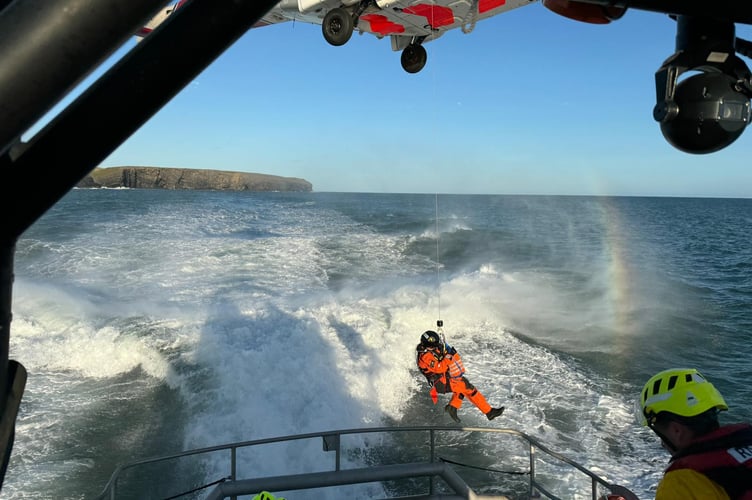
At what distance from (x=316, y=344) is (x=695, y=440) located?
10.6 meters

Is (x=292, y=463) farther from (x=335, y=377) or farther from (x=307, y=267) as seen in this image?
(x=307, y=267)

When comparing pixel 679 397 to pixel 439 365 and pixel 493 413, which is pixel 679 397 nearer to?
pixel 439 365

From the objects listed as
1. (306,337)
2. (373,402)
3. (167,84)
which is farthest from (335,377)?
(167,84)

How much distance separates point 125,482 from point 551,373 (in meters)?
7.80

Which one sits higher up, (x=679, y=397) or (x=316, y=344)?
(x=679, y=397)

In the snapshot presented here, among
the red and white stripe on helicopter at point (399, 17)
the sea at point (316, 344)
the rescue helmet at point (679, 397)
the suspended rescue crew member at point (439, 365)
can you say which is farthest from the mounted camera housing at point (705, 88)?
the suspended rescue crew member at point (439, 365)

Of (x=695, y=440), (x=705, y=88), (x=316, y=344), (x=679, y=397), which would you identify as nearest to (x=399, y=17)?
(x=705, y=88)

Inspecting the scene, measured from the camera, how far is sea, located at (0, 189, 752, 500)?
7633mm

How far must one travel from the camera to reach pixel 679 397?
1408 mm

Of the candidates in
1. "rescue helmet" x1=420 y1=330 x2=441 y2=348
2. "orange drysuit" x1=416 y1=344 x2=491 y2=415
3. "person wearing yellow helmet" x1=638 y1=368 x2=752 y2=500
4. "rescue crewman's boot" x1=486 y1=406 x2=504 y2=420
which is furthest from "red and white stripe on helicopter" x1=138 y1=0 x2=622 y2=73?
"person wearing yellow helmet" x1=638 y1=368 x2=752 y2=500

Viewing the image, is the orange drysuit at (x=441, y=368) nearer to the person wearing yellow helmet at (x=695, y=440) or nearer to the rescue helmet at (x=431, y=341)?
the rescue helmet at (x=431, y=341)

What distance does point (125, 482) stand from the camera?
6.66 metres

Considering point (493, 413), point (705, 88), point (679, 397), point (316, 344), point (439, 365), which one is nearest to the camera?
point (705, 88)

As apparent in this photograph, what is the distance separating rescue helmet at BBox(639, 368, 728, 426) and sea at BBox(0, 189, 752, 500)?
152cm
